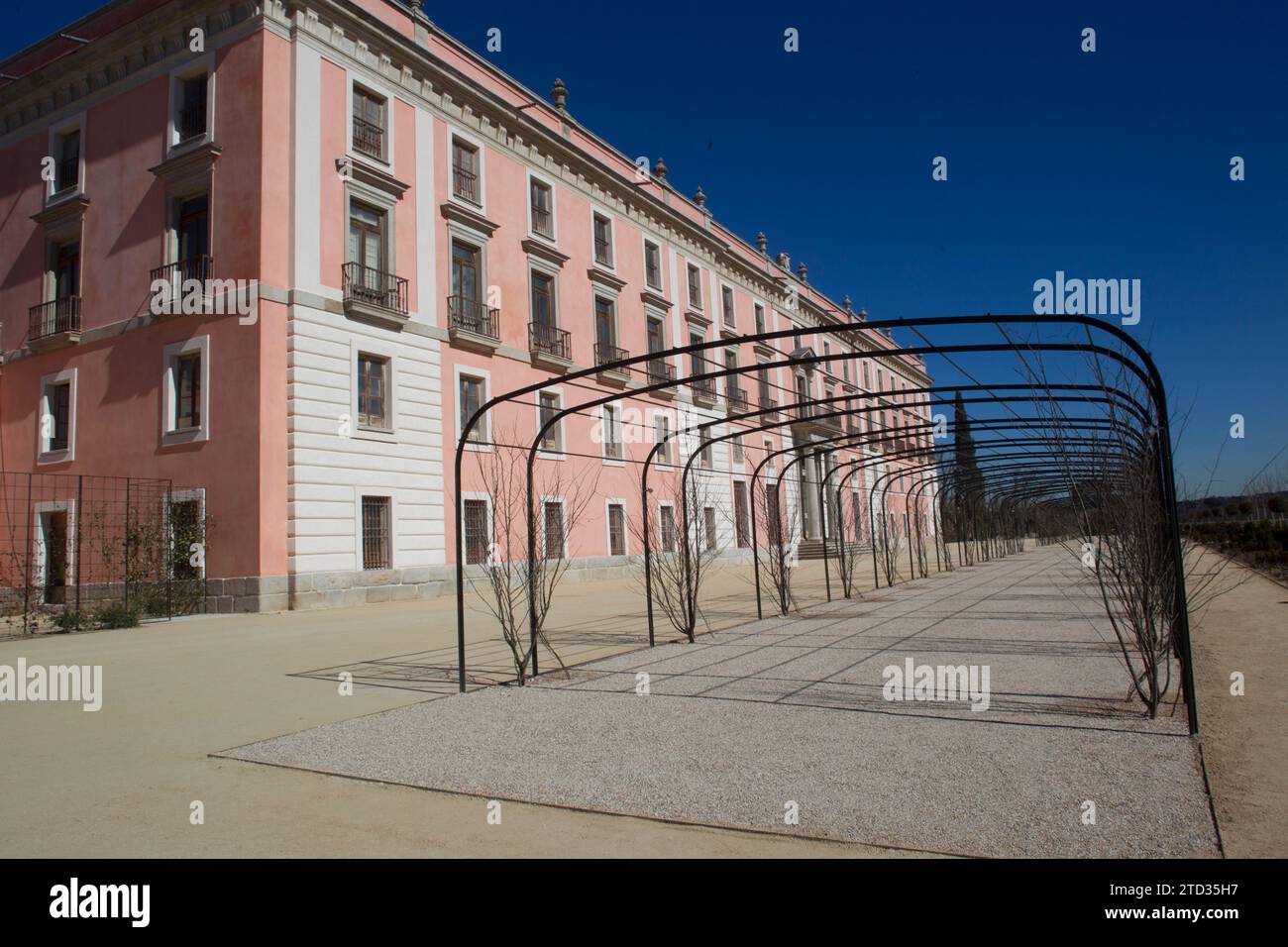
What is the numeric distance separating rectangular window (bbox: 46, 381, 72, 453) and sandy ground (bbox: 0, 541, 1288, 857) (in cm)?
1089

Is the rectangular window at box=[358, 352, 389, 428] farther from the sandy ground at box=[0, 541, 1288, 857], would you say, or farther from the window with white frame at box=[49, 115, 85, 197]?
the window with white frame at box=[49, 115, 85, 197]

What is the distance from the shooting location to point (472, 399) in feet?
73.9

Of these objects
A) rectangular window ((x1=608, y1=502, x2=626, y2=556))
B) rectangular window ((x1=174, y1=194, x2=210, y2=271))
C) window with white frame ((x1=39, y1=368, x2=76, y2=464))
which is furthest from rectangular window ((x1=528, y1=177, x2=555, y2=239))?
window with white frame ((x1=39, y1=368, x2=76, y2=464))

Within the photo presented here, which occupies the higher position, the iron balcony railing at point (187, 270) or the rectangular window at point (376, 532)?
the iron balcony railing at point (187, 270)

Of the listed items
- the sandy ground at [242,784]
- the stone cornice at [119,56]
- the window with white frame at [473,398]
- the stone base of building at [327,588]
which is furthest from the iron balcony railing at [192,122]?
the sandy ground at [242,784]

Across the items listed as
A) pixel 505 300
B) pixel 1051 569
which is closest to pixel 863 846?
pixel 505 300

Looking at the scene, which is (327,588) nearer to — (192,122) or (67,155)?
(192,122)

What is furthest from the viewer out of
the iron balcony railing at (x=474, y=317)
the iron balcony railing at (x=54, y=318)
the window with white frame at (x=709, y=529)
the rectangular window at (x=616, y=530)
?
the rectangular window at (x=616, y=530)

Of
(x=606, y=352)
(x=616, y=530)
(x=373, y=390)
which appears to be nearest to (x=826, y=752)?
(x=373, y=390)

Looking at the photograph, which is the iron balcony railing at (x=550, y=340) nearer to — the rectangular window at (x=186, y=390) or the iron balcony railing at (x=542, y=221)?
the iron balcony railing at (x=542, y=221)

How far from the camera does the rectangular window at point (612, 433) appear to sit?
28.2 m

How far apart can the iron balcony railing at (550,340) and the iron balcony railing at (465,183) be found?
3.79 m

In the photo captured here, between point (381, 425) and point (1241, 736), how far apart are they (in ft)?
57.1

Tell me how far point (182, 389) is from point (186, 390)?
0.12m
